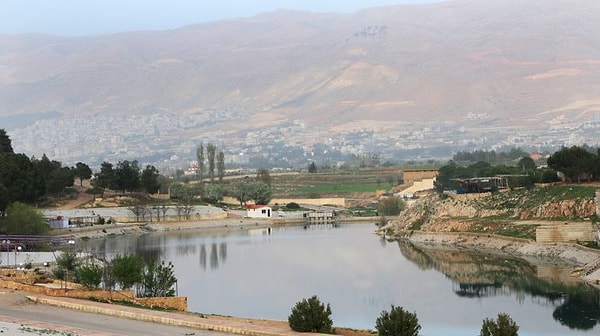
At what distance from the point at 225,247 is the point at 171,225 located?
78.8 feet

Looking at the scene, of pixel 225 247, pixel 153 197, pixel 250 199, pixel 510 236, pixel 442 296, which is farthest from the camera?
pixel 250 199

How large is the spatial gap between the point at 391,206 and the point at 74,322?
72215 mm

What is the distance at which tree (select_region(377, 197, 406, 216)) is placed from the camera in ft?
316

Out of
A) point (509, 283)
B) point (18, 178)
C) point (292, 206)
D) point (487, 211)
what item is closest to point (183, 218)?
point (292, 206)

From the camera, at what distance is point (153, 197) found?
322 ft

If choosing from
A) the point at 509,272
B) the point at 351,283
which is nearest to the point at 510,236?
the point at 509,272

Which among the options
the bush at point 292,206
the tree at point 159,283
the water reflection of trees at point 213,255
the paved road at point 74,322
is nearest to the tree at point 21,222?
the water reflection of trees at point 213,255

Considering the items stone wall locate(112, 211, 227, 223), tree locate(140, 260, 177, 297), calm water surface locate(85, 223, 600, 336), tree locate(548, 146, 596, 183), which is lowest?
calm water surface locate(85, 223, 600, 336)

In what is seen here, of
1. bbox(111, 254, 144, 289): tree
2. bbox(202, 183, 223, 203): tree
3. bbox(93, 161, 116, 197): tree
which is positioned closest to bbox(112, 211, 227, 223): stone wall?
bbox(93, 161, 116, 197): tree

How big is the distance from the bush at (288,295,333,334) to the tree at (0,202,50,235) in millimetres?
34601

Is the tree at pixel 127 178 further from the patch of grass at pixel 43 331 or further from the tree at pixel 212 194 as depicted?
the patch of grass at pixel 43 331

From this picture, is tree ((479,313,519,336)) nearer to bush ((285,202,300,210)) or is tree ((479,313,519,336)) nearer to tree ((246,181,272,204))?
bush ((285,202,300,210))

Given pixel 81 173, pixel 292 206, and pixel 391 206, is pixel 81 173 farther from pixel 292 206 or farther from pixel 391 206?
pixel 391 206

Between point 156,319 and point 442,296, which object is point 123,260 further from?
point 442,296
